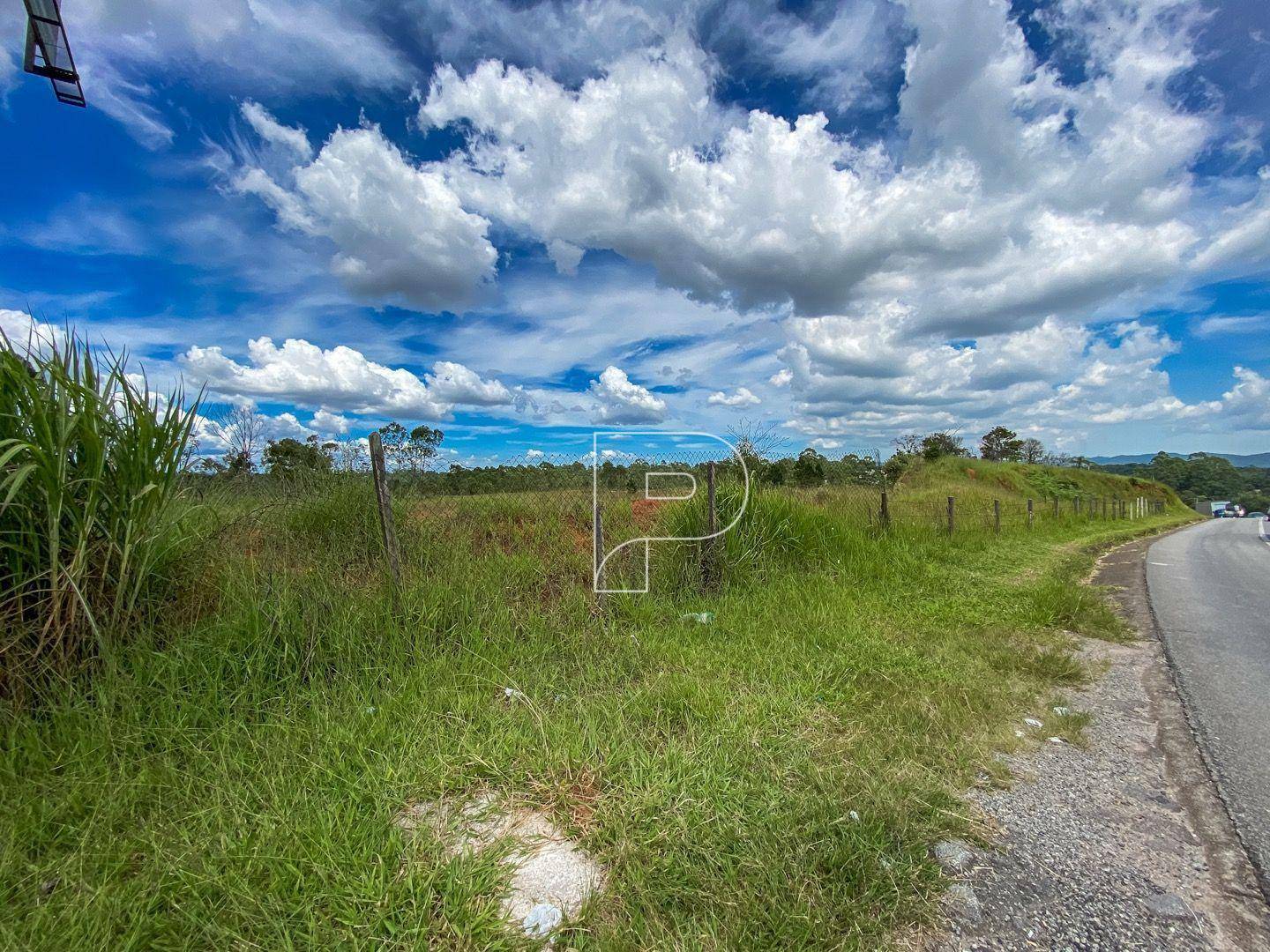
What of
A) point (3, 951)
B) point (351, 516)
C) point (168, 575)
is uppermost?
point (351, 516)

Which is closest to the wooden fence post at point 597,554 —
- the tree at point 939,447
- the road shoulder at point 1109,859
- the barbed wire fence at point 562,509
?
the barbed wire fence at point 562,509

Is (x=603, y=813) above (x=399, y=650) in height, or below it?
below

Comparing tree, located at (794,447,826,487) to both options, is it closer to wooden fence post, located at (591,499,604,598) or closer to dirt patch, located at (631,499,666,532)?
dirt patch, located at (631,499,666,532)

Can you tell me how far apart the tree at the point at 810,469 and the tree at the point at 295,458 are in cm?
568

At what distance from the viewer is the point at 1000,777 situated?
99.3 inches

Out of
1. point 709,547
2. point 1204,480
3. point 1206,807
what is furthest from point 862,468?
point 1204,480

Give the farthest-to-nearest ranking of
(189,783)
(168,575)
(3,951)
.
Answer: (168,575)
(189,783)
(3,951)

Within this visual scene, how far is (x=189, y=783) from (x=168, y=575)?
1.57 m

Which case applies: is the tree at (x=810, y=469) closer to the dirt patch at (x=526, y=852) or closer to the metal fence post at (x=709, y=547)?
the metal fence post at (x=709, y=547)

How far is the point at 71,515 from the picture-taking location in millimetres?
2873

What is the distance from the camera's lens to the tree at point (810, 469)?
7559 millimetres

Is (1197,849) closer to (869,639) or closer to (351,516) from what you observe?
(869,639)

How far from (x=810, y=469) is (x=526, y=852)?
7.07 meters

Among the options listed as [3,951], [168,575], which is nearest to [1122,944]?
[3,951]
